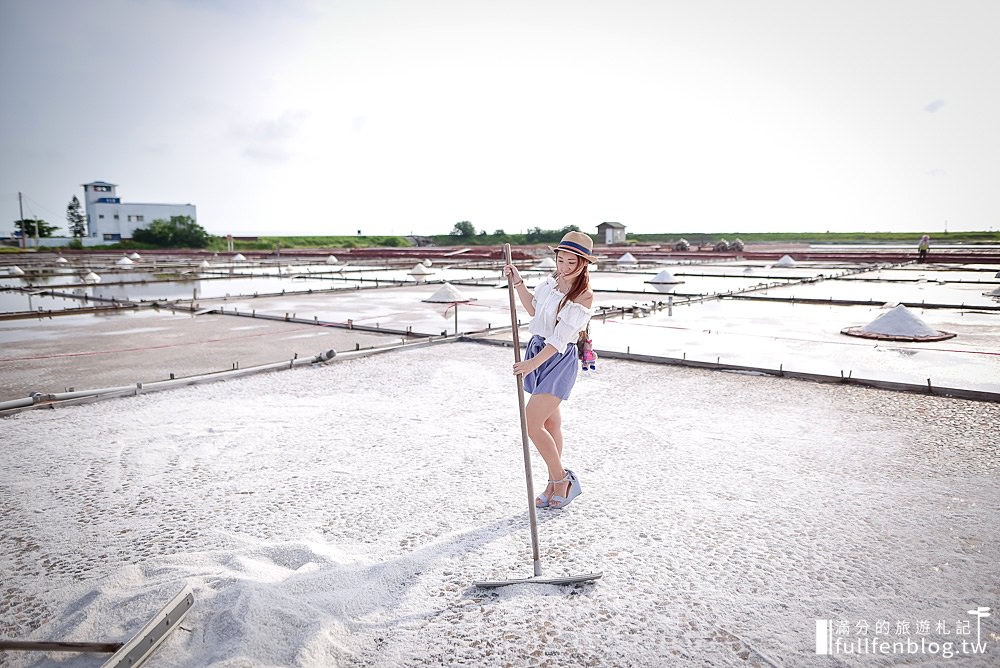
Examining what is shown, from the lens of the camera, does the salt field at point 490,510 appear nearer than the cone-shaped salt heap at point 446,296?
Yes

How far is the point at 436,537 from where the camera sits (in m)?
3.42

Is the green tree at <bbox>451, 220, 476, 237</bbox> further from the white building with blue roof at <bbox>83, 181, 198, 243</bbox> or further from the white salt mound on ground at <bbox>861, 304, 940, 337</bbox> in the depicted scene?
the white salt mound on ground at <bbox>861, 304, 940, 337</bbox>

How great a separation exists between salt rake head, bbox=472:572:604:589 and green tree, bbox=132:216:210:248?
6387 centimetres

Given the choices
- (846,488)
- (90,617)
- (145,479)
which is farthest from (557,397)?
(145,479)

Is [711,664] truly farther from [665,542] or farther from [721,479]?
[721,479]

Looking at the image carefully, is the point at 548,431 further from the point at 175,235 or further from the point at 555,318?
the point at 175,235

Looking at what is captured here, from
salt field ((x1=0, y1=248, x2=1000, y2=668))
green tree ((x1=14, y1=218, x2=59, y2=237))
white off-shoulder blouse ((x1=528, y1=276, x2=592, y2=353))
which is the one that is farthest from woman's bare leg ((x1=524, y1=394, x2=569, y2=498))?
green tree ((x1=14, y1=218, x2=59, y2=237))

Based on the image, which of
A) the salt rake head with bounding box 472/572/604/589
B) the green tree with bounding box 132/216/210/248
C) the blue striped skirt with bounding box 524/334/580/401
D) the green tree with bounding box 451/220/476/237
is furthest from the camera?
the green tree with bounding box 451/220/476/237

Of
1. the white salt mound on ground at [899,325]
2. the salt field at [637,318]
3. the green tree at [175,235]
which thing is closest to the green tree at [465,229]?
the green tree at [175,235]

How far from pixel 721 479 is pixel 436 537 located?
1.97 m

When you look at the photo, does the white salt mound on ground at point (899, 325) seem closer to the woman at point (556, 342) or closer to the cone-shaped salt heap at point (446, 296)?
the cone-shaped salt heap at point (446, 296)

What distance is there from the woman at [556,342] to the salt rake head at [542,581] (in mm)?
823

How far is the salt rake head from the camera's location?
2.90m

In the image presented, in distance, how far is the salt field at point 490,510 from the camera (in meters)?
2.61
